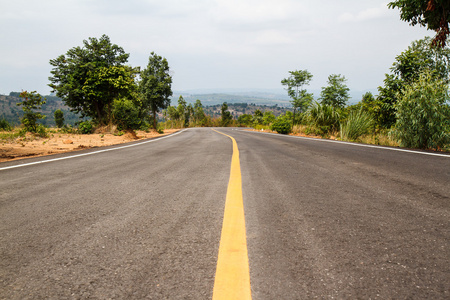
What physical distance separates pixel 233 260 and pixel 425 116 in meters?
7.26

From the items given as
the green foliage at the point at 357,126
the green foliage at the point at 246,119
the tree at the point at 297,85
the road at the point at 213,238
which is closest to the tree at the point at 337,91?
the tree at the point at 297,85

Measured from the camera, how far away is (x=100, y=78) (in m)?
14.5

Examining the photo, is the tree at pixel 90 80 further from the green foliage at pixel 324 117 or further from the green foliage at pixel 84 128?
the green foliage at pixel 324 117

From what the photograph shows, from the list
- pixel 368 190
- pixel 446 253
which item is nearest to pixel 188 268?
pixel 446 253

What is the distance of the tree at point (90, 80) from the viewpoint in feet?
48.4

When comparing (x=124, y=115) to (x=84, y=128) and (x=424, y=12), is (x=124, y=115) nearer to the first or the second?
(x=84, y=128)

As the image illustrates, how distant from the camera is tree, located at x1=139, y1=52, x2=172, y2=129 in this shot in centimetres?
3147

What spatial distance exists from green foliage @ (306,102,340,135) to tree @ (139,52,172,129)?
23020 mm

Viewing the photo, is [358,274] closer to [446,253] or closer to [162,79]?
[446,253]

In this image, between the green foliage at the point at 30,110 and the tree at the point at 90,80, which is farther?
the tree at the point at 90,80

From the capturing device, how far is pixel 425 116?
604cm

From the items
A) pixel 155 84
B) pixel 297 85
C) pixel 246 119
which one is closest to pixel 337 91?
pixel 297 85

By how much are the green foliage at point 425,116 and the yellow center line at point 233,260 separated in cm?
660

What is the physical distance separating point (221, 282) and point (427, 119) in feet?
24.3
